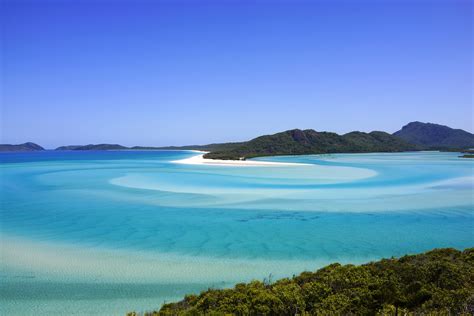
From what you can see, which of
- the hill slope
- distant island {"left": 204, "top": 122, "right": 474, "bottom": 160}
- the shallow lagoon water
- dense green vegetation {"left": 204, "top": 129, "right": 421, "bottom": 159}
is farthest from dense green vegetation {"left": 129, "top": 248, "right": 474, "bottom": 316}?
the hill slope

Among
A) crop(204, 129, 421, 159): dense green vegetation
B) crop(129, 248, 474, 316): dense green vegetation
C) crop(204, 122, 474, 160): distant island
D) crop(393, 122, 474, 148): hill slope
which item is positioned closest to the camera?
crop(129, 248, 474, 316): dense green vegetation

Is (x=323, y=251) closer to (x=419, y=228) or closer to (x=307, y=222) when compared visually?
(x=307, y=222)

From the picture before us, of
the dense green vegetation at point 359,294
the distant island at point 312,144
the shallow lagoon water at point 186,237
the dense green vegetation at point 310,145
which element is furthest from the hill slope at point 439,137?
the dense green vegetation at point 359,294

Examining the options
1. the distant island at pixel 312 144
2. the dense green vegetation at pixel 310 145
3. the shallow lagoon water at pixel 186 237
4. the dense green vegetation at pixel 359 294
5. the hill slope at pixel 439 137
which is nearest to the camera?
the dense green vegetation at pixel 359 294

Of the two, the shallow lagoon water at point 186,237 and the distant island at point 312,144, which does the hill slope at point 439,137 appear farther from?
the shallow lagoon water at point 186,237

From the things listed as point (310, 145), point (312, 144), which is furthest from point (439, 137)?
point (310, 145)

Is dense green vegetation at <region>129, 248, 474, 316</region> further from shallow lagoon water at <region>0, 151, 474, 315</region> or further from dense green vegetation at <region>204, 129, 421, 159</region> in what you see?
dense green vegetation at <region>204, 129, 421, 159</region>

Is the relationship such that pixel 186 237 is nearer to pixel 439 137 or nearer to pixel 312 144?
pixel 312 144
